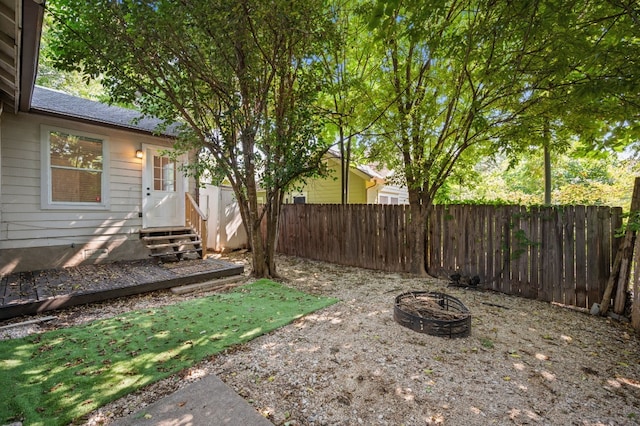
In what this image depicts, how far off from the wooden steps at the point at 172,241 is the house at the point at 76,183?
0.05 meters

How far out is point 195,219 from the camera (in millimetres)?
7461

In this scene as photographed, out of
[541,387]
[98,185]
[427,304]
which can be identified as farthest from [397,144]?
[98,185]

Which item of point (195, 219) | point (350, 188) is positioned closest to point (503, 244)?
point (195, 219)

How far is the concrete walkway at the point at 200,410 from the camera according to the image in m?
1.88

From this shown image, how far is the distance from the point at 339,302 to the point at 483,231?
3112mm

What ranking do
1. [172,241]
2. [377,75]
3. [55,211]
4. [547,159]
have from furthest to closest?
[172,241], [377,75], [55,211], [547,159]

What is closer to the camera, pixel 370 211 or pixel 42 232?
pixel 42 232

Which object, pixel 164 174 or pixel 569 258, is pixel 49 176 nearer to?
pixel 164 174

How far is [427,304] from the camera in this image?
13.2 ft

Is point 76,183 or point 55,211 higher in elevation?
point 76,183

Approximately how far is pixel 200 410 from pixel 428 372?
1871 millimetres

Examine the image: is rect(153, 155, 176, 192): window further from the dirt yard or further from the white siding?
the dirt yard

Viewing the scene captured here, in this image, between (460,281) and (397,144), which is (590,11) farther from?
(460,281)

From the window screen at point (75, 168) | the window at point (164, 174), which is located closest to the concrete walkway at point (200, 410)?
the window screen at point (75, 168)
